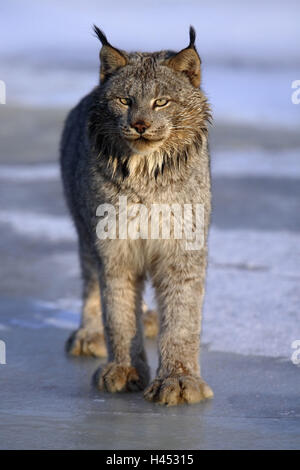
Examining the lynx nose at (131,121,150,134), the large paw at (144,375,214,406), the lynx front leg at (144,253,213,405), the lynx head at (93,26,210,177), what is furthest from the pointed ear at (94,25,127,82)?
the large paw at (144,375,214,406)

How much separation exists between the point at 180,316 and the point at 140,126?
1.12 meters

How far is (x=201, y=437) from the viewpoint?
4457 millimetres

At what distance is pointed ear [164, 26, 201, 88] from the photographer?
560cm

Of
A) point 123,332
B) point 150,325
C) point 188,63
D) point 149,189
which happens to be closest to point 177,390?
point 123,332

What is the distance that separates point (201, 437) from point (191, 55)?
91.0 inches

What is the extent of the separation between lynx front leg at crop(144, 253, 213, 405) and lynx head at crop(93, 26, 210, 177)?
622mm

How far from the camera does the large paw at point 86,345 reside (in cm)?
656

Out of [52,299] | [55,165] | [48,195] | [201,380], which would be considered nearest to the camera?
[201,380]

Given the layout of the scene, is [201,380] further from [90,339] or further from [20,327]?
[20,327]

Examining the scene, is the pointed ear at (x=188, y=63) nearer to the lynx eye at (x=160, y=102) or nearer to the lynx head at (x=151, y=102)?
the lynx head at (x=151, y=102)

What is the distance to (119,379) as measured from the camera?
560 cm
